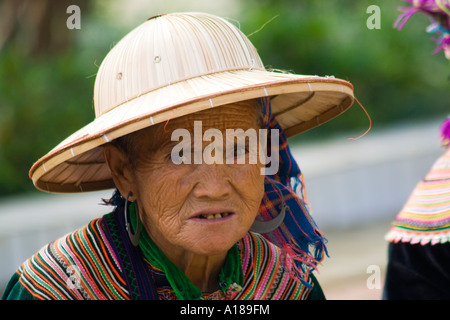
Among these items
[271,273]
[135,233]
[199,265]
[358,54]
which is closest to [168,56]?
[135,233]

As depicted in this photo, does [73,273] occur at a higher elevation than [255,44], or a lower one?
lower

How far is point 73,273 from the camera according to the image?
2488 mm

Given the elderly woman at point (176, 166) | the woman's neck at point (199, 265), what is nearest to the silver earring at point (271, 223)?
the elderly woman at point (176, 166)

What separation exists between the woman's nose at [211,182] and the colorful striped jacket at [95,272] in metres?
0.42

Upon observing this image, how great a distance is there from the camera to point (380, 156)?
8.96 meters

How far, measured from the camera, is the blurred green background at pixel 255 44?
7867mm

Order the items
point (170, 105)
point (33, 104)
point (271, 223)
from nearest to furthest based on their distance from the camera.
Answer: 1. point (170, 105)
2. point (271, 223)
3. point (33, 104)

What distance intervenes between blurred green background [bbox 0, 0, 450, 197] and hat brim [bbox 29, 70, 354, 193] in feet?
17.5

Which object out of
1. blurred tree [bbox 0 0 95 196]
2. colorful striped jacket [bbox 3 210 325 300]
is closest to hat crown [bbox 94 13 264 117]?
colorful striped jacket [bbox 3 210 325 300]

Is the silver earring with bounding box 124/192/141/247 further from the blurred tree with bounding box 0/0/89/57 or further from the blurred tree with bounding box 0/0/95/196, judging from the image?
the blurred tree with bounding box 0/0/89/57

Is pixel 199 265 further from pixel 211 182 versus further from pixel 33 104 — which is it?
pixel 33 104

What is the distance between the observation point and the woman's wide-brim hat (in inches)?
84.8

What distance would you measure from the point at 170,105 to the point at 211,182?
1.10ft

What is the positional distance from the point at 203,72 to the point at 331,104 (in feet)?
2.07
